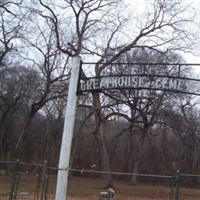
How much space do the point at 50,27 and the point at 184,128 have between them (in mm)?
15401

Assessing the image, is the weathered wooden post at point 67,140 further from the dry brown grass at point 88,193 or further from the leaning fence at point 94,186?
the leaning fence at point 94,186

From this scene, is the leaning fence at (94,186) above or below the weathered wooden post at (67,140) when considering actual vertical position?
below

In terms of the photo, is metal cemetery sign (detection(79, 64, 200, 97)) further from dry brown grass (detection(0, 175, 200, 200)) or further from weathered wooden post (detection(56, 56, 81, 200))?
dry brown grass (detection(0, 175, 200, 200))

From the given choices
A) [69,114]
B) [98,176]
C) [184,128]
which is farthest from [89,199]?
[98,176]

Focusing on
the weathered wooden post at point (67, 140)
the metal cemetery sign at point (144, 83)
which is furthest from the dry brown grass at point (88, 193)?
the metal cemetery sign at point (144, 83)

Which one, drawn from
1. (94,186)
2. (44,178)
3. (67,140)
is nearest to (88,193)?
(94,186)

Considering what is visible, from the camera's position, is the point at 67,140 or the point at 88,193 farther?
the point at 88,193

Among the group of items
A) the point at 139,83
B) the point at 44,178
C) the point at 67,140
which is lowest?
the point at 44,178

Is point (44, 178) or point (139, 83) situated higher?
point (139, 83)

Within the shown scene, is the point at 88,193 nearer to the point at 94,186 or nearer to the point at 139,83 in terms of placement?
the point at 94,186

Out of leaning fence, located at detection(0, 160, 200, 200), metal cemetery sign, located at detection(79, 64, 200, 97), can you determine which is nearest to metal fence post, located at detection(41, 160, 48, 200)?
metal cemetery sign, located at detection(79, 64, 200, 97)

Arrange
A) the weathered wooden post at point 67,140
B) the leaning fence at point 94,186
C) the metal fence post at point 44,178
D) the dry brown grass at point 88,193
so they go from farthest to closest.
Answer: the leaning fence at point 94,186 → the dry brown grass at point 88,193 → the metal fence post at point 44,178 → the weathered wooden post at point 67,140

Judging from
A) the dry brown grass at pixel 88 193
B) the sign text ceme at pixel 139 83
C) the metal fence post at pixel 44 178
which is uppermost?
the sign text ceme at pixel 139 83

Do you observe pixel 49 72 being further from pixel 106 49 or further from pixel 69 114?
pixel 69 114
